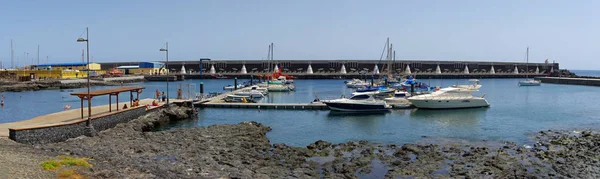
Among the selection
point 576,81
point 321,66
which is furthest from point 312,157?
point 321,66

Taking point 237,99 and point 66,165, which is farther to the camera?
point 237,99

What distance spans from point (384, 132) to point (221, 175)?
1612 centimetres

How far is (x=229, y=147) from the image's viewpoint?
74.9 ft

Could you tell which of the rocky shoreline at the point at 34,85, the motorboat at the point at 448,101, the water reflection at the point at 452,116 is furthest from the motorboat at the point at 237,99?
the rocky shoreline at the point at 34,85

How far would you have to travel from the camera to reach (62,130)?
22.4 meters

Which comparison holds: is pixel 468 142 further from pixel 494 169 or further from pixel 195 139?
pixel 195 139

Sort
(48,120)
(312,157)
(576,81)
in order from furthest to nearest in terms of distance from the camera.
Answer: (576,81) < (48,120) < (312,157)

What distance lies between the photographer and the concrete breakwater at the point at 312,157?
18094mm

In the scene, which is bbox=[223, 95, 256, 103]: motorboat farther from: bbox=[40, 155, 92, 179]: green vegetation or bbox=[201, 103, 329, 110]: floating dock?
bbox=[40, 155, 92, 179]: green vegetation

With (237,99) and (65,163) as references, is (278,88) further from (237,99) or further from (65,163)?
(65,163)

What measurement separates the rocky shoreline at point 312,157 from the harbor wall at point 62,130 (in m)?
0.83

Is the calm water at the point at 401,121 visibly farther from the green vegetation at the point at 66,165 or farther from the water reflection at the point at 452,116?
the green vegetation at the point at 66,165

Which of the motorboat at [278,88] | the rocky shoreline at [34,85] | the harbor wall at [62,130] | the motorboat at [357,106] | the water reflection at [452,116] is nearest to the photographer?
the harbor wall at [62,130]

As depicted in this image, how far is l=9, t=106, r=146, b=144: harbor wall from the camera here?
20578 millimetres
